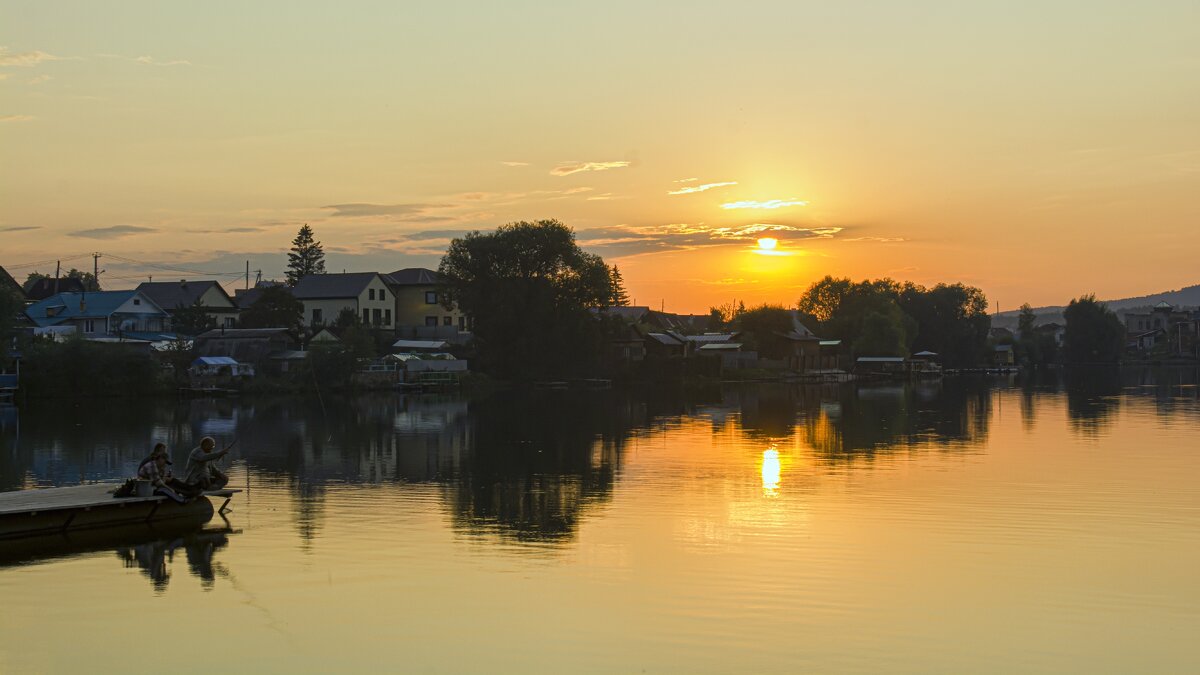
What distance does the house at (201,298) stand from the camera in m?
102

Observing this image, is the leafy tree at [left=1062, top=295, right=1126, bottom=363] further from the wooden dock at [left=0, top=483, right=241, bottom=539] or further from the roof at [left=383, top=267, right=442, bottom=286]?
the wooden dock at [left=0, top=483, right=241, bottom=539]

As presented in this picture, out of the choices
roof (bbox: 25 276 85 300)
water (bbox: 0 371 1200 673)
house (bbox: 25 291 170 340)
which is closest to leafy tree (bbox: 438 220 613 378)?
house (bbox: 25 291 170 340)

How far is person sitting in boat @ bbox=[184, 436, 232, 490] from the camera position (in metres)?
24.7

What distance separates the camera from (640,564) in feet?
67.3

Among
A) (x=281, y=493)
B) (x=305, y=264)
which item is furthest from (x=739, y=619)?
(x=305, y=264)

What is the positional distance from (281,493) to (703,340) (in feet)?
335

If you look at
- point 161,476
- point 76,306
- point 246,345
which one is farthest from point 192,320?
point 161,476

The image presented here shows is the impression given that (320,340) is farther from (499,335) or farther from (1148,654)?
(1148,654)

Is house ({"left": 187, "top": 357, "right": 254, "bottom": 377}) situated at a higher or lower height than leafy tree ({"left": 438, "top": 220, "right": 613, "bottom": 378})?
lower

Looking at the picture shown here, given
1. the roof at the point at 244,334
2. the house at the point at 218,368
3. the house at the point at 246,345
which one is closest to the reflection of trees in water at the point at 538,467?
the house at the point at 218,368

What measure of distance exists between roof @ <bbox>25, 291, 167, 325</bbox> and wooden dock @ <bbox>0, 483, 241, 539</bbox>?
2945 inches

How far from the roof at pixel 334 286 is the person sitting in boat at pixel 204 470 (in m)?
83.2

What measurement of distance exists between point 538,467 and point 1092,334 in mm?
154160

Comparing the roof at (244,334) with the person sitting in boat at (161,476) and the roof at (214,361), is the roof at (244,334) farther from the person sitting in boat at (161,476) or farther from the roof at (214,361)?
the person sitting in boat at (161,476)
